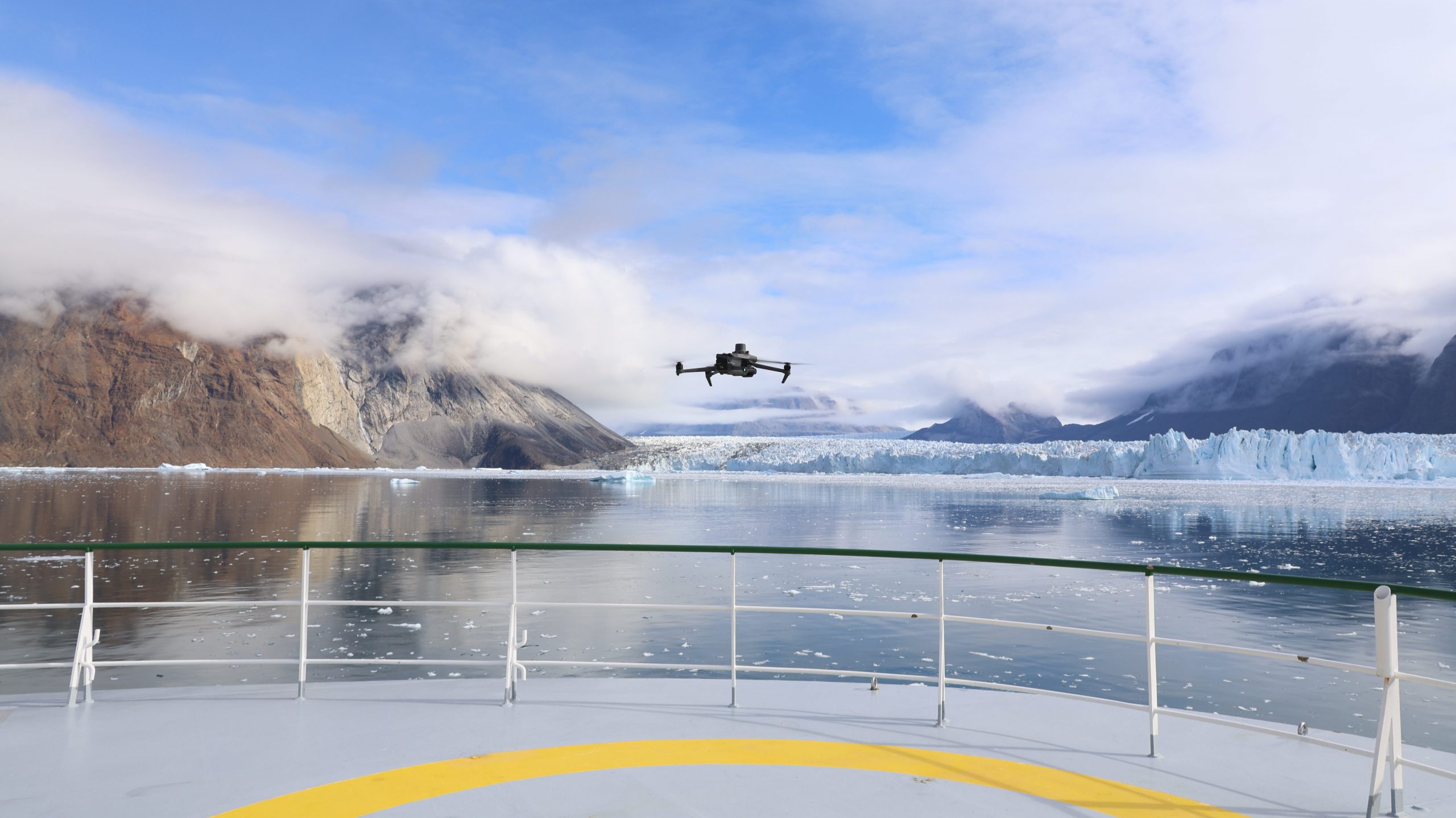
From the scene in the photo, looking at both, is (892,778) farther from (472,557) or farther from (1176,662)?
(472,557)

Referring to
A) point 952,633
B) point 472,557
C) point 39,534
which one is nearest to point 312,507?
point 39,534

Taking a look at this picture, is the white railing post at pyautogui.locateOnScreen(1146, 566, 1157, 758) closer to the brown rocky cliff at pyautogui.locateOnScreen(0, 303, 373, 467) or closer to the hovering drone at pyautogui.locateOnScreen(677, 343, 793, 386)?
the hovering drone at pyautogui.locateOnScreen(677, 343, 793, 386)

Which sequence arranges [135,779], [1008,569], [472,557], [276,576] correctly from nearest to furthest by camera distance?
[135,779]
[276,576]
[1008,569]
[472,557]

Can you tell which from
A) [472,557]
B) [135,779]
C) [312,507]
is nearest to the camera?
[135,779]

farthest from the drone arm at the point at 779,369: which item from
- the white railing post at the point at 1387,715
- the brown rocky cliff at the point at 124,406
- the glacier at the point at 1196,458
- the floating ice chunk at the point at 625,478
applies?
the brown rocky cliff at the point at 124,406

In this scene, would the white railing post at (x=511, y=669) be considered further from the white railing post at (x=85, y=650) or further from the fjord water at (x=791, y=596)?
the white railing post at (x=85, y=650)
